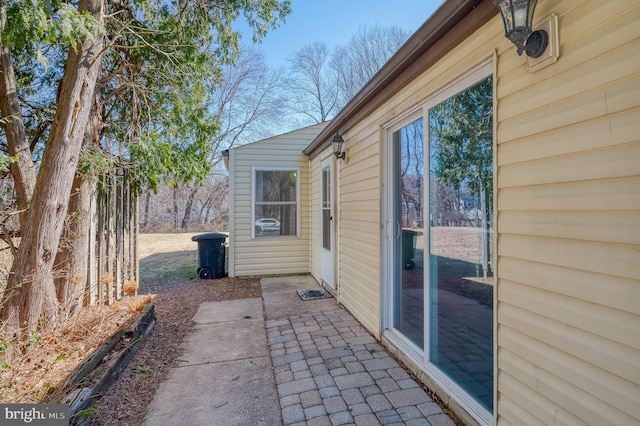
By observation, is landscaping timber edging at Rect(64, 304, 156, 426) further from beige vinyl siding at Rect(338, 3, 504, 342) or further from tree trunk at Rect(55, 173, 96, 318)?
beige vinyl siding at Rect(338, 3, 504, 342)

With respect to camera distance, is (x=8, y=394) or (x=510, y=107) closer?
(x=510, y=107)

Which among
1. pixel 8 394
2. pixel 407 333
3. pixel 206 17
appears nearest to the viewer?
pixel 8 394

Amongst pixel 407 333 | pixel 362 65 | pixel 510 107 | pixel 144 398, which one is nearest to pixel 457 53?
pixel 510 107

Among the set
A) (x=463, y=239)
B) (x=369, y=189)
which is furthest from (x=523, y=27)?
(x=369, y=189)

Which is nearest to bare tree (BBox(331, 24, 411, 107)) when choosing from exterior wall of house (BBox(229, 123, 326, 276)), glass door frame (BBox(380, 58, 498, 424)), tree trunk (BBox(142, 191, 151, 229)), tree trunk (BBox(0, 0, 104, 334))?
exterior wall of house (BBox(229, 123, 326, 276))

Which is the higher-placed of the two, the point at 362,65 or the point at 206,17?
the point at 362,65

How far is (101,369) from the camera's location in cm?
250

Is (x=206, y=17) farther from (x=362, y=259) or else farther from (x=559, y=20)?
(x=559, y=20)

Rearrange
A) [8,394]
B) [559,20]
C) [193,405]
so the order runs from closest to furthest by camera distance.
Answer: [559,20], [8,394], [193,405]

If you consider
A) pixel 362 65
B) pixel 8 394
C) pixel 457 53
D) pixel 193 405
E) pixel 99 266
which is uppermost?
pixel 362 65

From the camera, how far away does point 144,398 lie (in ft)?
7.93

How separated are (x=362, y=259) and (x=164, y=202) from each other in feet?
61.8

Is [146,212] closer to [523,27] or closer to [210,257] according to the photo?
[210,257]

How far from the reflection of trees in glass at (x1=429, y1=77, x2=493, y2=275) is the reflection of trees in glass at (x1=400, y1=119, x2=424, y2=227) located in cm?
23
